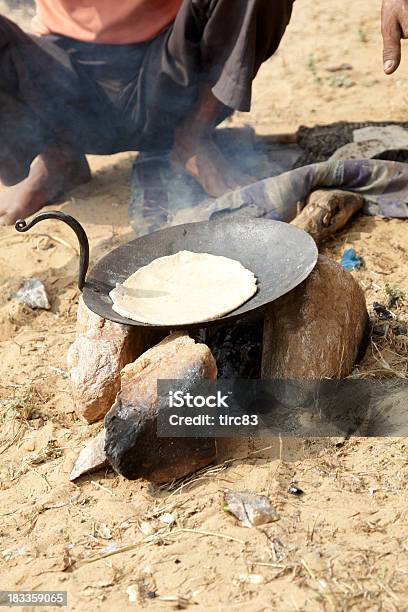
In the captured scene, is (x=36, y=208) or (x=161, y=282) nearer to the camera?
(x=161, y=282)

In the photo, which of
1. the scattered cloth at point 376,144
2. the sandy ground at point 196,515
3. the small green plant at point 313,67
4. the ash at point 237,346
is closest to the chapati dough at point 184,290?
the ash at point 237,346

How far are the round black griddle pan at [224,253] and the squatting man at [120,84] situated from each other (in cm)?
107

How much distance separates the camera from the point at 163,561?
7.68 ft

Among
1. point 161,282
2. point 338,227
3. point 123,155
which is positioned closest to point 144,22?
point 123,155

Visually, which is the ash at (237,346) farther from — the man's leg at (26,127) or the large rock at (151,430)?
the man's leg at (26,127)

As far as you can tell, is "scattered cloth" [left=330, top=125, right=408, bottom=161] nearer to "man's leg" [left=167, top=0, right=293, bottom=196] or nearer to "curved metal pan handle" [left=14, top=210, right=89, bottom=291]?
"man's leg" [left=167, top=0, right=293, bottom=196]

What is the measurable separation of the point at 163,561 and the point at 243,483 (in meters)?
0.40

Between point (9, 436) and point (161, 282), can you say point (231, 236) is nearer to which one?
point (161, 282)

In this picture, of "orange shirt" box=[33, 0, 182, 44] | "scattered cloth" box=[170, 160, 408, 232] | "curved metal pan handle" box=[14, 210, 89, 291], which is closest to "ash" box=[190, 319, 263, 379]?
"curved metal pan handle" box=[14, 210, 89, 291]

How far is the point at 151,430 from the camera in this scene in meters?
2.58

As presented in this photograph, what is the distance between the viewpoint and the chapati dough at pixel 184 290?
9.18 ft

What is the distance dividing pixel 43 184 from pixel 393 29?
236 cm

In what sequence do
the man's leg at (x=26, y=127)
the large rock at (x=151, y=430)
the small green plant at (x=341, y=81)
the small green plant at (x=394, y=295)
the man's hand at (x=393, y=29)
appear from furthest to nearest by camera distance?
the small green plant at (x=341, y=81)
the man's leg at (x=26, y=127)
the small green plant at (x=394, y=295)
the man's hand at (x=393, y=29)
the large rock at (x=151, y=430)

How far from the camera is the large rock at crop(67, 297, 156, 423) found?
293 cm
